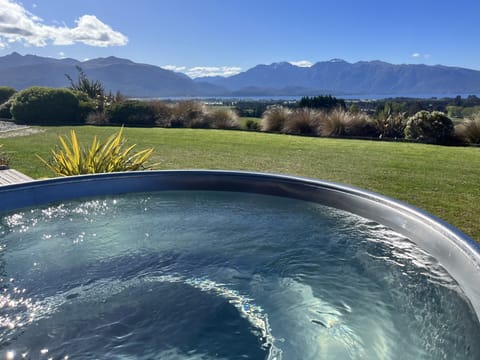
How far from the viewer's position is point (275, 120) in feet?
42.8

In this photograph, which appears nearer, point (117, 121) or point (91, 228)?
point (91, 228)

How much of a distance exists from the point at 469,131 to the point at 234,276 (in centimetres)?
962

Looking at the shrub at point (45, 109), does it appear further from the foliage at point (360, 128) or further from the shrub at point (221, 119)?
the foliage at point (360, 128)

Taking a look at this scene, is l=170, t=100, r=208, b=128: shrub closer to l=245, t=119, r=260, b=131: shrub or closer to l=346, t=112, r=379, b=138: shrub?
l=245, t=119, r=260, b=131: shrub

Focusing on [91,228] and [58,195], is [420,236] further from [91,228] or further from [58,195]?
[58,195]

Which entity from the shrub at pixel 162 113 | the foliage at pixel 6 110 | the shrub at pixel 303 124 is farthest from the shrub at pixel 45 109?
the shrub at pixel 303 124

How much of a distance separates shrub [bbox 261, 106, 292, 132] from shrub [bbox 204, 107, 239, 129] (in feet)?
5.00

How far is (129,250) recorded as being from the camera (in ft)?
10.2

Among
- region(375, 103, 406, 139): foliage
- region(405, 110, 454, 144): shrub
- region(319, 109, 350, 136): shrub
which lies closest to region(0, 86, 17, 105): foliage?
region(319, 109, 350, 136): shrub

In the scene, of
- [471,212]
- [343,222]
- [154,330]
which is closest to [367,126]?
[471,212]

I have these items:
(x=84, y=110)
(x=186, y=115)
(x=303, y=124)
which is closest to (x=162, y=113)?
(x=186, y=115)

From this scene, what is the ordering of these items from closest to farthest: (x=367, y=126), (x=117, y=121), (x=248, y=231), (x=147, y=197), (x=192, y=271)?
(x=192, y=271) → (x=248, y=231) → (x=147, y=197) → (x=367, y=126) → (x=117, y=121)

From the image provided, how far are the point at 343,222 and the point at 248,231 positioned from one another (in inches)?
35.4

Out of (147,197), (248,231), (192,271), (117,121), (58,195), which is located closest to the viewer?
(192,271)
